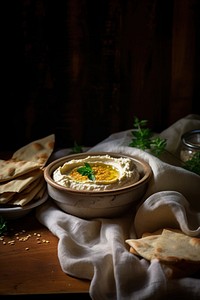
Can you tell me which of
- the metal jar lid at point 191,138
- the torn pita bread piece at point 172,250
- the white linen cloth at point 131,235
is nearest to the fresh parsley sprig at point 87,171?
the white linen cloth at point 131,235

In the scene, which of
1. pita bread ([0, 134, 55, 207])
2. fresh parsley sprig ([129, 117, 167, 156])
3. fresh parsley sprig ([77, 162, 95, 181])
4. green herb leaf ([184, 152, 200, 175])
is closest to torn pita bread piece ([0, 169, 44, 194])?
pita bread ([0, 134, 55, 207])

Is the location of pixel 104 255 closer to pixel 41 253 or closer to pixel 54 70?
pixel 41 253

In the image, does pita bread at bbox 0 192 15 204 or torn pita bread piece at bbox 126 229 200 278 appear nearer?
torn pita bread piece at bbox 126 229 200 278

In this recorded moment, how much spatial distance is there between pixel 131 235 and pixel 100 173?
203mm

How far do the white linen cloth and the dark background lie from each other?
0.29 meters

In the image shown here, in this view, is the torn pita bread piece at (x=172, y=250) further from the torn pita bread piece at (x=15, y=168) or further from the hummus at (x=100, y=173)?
the torn pita bread piece at (x=15, y=168)

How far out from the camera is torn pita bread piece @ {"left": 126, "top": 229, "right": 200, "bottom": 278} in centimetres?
90

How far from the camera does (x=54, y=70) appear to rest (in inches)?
59.8

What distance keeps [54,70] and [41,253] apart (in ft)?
2.40

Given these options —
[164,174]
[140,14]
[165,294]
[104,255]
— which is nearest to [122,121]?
[140,14]

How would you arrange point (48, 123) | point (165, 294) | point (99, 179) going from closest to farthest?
point (165, 294), point (99, 179), point (48, 123)

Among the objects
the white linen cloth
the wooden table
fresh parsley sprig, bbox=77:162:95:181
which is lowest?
the wooden table

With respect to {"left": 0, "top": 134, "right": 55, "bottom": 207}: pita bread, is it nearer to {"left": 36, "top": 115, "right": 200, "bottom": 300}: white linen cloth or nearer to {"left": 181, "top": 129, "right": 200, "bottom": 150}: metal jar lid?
{"left": 36, "top": 115, "right": 200, "bottom": 300}: white linen cloth

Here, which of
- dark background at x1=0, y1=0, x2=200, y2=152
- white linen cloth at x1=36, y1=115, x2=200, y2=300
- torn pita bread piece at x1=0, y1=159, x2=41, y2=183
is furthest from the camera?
dark background at x1=0, y1=0, x2=200, y2=152
